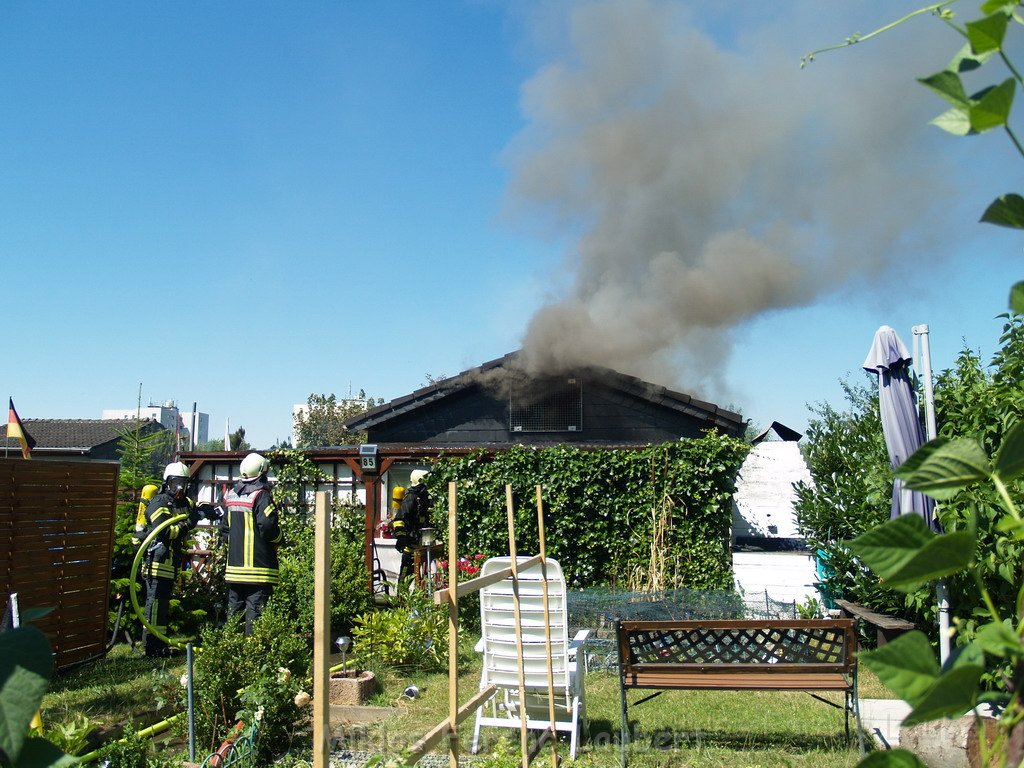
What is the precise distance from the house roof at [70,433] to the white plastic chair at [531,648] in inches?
1524

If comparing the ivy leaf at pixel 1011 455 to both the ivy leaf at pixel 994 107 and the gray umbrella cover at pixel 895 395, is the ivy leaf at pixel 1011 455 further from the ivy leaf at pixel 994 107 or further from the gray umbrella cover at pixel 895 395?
the gray umbrella cover at pixel 895 395

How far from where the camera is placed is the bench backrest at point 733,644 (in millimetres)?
5676

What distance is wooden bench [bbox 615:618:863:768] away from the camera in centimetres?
549

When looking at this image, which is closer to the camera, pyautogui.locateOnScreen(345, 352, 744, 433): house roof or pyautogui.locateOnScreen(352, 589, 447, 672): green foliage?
pyautogui.locateOnScreen(352, 589, 447, 672): green foliage

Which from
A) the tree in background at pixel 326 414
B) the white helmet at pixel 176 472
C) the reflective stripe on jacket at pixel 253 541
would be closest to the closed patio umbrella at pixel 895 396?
the reflective stripe on jacket at pixel 253 541

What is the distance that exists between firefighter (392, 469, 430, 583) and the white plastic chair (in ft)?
16.4

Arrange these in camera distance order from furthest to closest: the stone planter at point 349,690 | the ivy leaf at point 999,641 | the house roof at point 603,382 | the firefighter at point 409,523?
the house roof at point 603,382 → the firefighter at point 409,523 → the stone planter at point 349,690 → the ivy leaf at point 999,641

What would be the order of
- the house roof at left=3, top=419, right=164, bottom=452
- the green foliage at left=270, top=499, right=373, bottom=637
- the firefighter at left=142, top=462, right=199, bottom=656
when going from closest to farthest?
the firefighter at left=142, top=462, right=199, bottom=656 < the green foliage at left=270, top=499, right=373, bottom=637 < the house roof at left=3, top=419, right=164, bottom=452

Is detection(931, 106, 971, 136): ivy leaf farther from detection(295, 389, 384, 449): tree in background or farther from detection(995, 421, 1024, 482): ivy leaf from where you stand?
detection(295, 389, 384, 449): tree in background

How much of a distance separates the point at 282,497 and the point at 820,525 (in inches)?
305

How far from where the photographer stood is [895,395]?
6.89 meters

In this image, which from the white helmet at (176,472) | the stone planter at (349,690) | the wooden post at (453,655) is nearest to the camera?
the wooden post at (453,655)

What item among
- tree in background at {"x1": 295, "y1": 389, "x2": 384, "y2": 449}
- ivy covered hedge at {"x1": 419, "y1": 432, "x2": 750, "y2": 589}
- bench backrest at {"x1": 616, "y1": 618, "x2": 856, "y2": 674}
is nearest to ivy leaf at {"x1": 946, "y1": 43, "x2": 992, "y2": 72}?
A: bench backrest at {"x1": 616, "y1": 618, "x2": 856, "y2": 674}

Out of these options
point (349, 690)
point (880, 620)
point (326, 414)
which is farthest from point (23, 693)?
point (326, 414)
